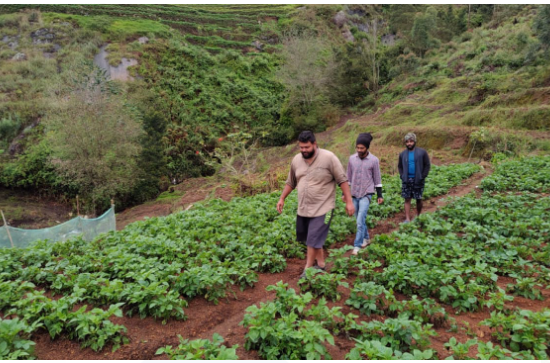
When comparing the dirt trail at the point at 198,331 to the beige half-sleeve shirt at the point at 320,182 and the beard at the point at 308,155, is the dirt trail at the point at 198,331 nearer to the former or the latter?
the beige half-sleeve shirt at the point at 320,182

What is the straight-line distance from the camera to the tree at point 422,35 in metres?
39.5

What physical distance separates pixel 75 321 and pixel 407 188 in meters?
5.86

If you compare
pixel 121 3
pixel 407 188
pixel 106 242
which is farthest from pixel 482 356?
pixel 121 3

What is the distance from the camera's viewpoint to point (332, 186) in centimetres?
458

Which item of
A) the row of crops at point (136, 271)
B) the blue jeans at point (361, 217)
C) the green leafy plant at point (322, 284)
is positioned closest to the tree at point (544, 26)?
the row of crops at point (136, 271)

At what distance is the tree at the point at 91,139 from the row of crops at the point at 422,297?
Answer: 691 inches

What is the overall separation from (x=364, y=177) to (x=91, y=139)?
17717 mm

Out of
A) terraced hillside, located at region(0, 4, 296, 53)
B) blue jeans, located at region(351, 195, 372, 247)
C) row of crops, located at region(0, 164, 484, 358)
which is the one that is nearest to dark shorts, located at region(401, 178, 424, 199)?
row of crops, located at region(0, 164, 484, 358)

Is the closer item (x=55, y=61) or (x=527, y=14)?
(x=55, y=61)

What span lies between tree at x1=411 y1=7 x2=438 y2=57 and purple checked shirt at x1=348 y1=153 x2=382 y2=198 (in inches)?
1572

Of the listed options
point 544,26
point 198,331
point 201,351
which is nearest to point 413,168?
point 198,331

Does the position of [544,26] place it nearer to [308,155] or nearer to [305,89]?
[305,89]

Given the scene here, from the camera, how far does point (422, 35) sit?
39438mm

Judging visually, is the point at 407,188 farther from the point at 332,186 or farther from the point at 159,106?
the point at 159,106
